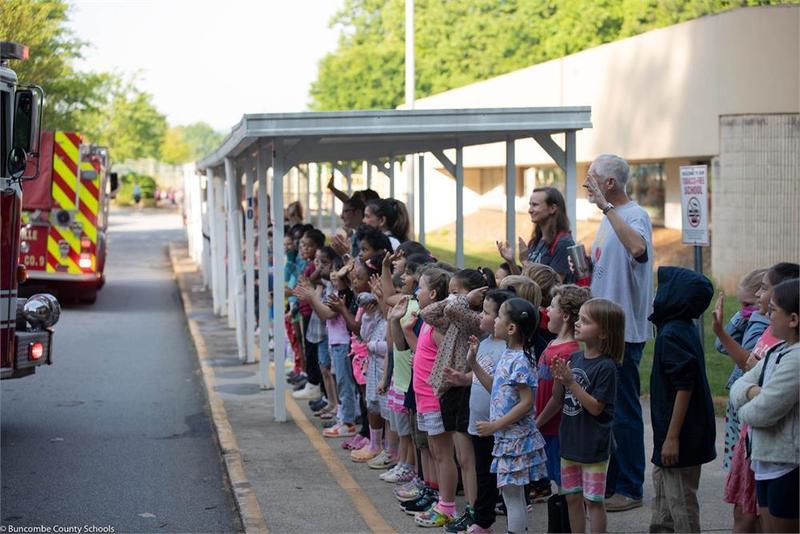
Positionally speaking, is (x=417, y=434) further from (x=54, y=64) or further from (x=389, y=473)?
(x=54, y=64)

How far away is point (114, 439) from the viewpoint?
10.0 meters

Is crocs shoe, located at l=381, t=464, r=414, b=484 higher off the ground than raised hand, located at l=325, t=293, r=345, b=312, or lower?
lower

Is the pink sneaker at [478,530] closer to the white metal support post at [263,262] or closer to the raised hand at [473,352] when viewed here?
the raised hand at [473,352]

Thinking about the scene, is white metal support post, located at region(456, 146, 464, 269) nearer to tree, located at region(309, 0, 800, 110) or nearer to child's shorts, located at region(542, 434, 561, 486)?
child's shorts, located at region(542, 434, 561, 486)

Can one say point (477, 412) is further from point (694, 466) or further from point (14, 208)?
point (14, 208)

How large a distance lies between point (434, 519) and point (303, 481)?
1566 millimetres

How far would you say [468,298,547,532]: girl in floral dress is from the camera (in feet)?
19.6

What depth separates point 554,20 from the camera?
181 ft

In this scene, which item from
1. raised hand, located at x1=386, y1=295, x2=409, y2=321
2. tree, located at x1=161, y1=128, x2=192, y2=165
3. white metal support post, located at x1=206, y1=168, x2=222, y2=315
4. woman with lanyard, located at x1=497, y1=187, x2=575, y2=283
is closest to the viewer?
raised hand, located at x1=386, y1=295, x2=409, y2=321

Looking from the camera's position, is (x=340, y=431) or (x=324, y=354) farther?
(x=324, y=354)

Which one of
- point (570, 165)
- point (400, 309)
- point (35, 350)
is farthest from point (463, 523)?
point (35, 350)

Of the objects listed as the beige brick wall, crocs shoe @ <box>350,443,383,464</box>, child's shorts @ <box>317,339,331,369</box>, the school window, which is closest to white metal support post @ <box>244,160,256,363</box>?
child's shorts @ <box>317,339,331,369</box>

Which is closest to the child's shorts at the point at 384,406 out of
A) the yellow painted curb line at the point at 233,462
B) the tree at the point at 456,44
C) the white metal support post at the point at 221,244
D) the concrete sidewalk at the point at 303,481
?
the concrete sidewalk at the point at 303,481

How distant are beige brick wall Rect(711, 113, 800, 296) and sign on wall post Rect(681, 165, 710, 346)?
9.09 m
